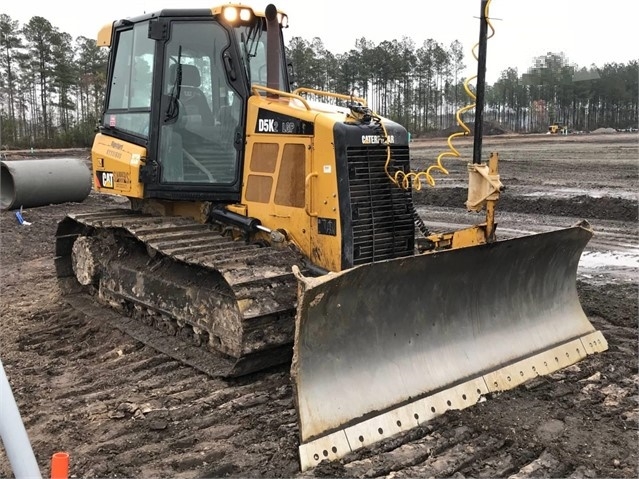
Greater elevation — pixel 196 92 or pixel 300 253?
pixel 196 92

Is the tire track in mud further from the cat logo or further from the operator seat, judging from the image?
the operator seat

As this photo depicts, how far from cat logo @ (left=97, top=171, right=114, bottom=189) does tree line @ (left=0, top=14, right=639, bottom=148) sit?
27.2 m

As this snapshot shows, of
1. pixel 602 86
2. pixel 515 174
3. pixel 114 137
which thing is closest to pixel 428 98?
pixel 602 86

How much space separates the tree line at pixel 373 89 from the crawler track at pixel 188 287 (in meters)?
27.6

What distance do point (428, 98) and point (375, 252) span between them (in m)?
70.5

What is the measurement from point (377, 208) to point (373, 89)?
2583 inches

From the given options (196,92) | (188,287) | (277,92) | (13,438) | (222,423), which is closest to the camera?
(13,438)

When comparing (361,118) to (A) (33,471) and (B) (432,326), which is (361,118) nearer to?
(B) (432,326)

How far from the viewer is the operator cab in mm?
5664

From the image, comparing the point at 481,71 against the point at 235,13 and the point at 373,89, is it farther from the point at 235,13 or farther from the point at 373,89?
the point at 373,89

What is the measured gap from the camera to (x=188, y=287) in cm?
536

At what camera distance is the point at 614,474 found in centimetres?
364

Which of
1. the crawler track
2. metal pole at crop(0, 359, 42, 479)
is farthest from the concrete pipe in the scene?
metal pole at crop(0, 359, 42, 479)

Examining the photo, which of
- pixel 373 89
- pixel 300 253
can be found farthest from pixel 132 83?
pixel 373 89
